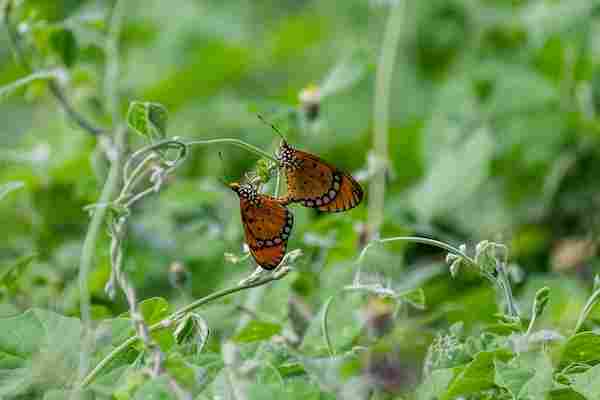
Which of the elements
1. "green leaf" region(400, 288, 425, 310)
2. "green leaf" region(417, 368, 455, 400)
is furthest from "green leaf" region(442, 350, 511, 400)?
"green leaf" region(400, 288, 425, 310)

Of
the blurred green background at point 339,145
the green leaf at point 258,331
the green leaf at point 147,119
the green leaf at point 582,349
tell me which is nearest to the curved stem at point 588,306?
the green leaf at point 582,349

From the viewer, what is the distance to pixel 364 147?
117 inches

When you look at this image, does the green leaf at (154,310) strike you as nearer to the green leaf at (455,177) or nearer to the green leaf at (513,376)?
the green leaf at (513,376)

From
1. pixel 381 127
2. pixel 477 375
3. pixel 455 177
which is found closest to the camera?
pixel 477 375

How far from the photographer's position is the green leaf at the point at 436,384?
39.0 inches

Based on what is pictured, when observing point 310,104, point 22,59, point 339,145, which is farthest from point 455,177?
point 22,59

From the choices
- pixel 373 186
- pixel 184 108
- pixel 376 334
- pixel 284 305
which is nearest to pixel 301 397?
pixel 376 334

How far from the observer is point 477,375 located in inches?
38.2

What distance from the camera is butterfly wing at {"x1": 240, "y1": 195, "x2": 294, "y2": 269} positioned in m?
1.03

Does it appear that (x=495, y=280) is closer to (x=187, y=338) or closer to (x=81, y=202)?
(x=187, y=338)

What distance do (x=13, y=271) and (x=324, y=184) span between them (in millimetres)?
518

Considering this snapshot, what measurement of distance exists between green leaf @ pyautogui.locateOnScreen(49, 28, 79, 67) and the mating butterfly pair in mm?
734

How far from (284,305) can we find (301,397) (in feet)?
1.70

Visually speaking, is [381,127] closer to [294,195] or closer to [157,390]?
[294,195]
